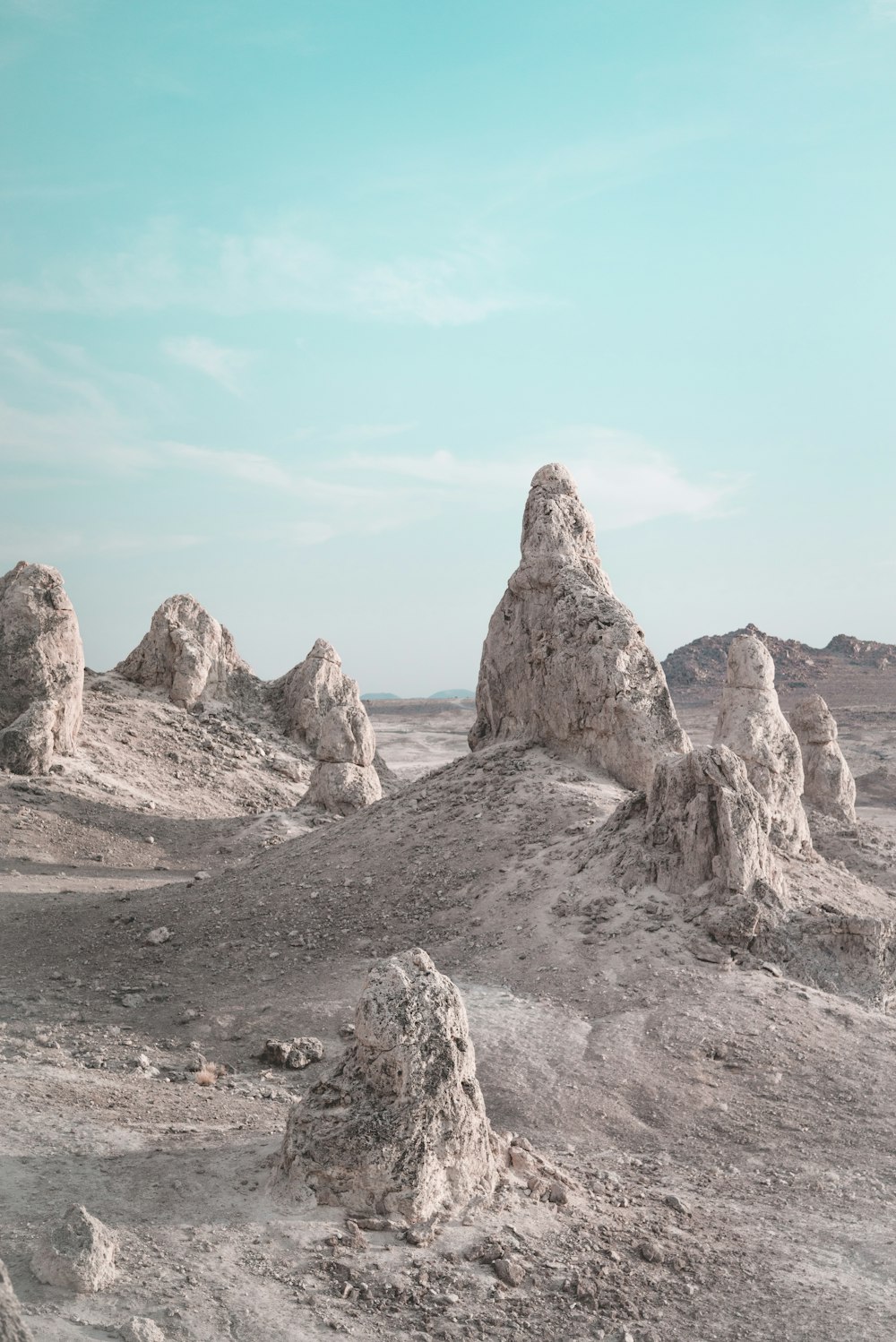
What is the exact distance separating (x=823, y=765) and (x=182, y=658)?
560 inches

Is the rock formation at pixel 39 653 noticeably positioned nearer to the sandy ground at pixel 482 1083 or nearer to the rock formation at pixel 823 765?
the sandy ground at pixel 482 1083

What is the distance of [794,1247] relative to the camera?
261 inches

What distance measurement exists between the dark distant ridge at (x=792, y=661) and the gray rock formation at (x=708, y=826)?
60612 millimetres

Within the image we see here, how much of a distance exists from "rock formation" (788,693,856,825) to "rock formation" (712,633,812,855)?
12.7ft

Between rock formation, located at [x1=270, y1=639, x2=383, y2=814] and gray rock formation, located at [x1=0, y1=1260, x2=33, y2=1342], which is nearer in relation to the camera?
gray rock formation, located at [x1=0, y1=1260, x2=33, y2=1342]

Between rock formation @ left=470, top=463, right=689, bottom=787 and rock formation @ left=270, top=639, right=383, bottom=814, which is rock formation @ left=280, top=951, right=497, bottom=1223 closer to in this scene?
rock formation @ left=470, top=463, right=689, bottom=787

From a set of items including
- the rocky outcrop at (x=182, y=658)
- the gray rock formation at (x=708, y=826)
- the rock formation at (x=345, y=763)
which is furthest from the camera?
the rocky outcrop at (x=182, y=658)

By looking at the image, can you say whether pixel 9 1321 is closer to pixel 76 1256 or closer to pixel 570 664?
pixel 76 1256

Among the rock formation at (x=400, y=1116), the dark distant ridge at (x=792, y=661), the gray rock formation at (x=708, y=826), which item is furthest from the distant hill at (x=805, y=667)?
the rock formation at (x=400, y=1116)

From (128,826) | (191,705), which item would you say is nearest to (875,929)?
(128,826)

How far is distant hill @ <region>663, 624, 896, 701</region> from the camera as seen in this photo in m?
69.8

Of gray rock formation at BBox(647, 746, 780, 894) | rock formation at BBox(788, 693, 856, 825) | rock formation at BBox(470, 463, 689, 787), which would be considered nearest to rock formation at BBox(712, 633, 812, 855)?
rock formation at BBox(470, 463, 689, 787)

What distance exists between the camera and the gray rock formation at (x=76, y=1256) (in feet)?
16.6

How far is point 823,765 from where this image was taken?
21.5 meters
